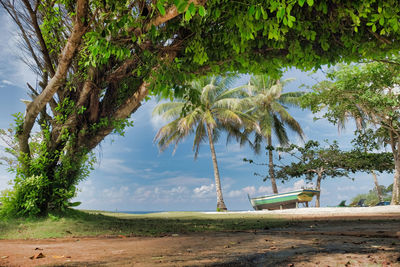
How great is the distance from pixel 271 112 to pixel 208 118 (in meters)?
6.01

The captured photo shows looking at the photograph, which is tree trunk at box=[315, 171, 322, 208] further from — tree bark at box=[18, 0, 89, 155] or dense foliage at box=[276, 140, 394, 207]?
tree bark at box=[18, 0, 89, 155]

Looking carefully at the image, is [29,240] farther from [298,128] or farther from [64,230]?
[298,128]

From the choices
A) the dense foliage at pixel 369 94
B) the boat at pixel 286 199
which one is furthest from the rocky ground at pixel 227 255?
the boat at pixel 286 199

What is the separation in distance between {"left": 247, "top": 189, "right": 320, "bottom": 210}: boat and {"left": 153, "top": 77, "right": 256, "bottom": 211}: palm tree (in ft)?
9.77

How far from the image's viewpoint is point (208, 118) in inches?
765

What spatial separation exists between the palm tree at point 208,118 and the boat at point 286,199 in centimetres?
298

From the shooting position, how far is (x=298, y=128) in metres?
22.1

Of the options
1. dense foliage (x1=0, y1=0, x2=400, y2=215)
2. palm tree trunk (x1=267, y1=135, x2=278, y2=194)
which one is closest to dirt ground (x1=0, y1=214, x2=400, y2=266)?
dense foliage (x1=0, y1=0, x2=400, y2=215)

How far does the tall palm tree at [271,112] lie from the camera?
21625mm

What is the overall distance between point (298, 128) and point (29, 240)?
20.3 metres

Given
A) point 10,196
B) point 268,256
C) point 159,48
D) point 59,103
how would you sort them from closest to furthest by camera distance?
point 268,256, point 159,48, point 10,196, point 59,103

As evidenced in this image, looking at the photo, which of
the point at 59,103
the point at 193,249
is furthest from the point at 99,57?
the point at 193,249

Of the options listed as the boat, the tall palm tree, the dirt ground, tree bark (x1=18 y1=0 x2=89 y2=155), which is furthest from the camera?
the tall palm tree

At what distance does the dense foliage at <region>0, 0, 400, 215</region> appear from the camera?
5910mm
